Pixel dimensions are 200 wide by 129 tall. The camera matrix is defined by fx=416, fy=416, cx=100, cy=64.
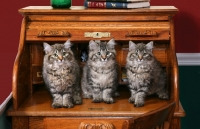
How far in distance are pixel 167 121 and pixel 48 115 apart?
674mm

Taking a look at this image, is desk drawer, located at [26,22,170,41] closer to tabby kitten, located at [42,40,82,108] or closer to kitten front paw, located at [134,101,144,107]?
tabby kitten, located at [42,40,82,108]

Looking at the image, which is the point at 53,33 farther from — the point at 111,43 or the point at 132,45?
the point at 132,45

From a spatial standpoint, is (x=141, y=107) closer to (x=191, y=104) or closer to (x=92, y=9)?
(x=92, y=9)

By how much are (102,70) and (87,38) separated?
21cm

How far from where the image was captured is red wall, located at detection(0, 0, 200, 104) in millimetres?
2900

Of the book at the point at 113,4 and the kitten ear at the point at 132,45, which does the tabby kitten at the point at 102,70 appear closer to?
the kitten ear at the point at 132,45

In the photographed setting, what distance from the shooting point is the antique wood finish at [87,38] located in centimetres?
224

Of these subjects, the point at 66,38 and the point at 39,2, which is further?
the point at 39,2

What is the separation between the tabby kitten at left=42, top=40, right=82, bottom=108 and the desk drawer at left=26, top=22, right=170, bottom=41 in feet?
0.32

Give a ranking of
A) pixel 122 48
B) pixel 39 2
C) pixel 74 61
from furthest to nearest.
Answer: pixel 39 2
pixel 122 48
pixel 74 61

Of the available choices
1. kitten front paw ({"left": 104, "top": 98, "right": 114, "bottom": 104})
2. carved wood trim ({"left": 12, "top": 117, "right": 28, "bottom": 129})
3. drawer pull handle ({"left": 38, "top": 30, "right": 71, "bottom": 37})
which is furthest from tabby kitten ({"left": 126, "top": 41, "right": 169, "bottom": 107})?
carved wood trim ({"left": 12, "top": 117, "right": 28, "bottom": 129})

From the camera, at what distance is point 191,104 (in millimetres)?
3033

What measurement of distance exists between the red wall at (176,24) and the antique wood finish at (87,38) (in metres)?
0.44

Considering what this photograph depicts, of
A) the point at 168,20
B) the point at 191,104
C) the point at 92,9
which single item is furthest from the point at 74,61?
the point at 191,104
